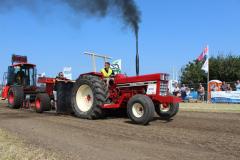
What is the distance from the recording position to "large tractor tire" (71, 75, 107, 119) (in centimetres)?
1190

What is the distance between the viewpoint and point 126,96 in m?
11.8

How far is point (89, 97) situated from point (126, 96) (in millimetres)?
1328

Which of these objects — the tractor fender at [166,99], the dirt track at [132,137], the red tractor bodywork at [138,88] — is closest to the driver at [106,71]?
the red tractor bodywork at [138,88]

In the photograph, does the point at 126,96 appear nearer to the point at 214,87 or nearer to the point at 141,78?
the point at 141,78

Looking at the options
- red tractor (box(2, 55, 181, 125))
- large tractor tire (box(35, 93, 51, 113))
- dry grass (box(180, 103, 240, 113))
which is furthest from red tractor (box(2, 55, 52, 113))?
dry grass (box(180, 103, 240, 113))

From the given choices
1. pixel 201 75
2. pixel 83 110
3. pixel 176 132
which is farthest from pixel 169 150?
pixel 201 75

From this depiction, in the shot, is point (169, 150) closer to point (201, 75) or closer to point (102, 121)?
point (102, 121)

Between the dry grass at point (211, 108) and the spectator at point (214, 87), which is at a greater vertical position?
the spectator at point (214, 87)

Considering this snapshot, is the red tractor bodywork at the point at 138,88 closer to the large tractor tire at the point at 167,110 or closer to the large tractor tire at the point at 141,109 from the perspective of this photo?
the large tractor tire at the point at 167,110

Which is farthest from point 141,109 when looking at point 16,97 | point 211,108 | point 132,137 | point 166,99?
point 16,97

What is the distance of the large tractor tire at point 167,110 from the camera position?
11.8 metres

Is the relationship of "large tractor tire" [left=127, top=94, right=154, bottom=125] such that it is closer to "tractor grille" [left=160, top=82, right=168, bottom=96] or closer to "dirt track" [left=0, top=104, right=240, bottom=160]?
"dirt track" [left=0, top=104, right=240, bottom=160]

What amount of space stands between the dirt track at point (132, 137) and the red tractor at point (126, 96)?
340mm

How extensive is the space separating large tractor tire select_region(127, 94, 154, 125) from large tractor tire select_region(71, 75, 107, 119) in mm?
1150
